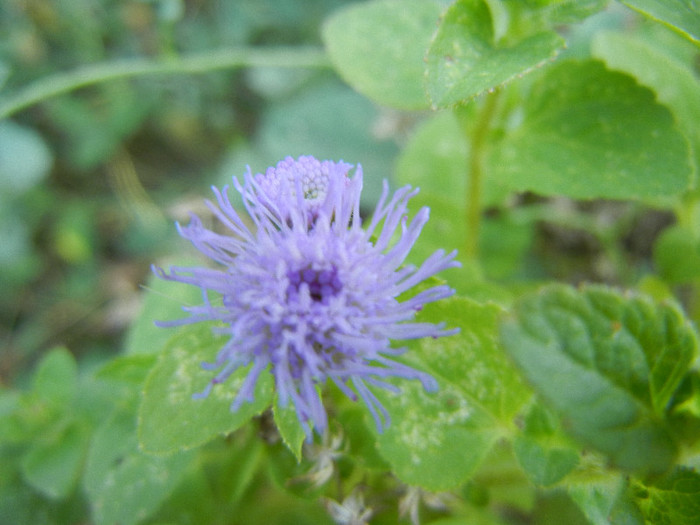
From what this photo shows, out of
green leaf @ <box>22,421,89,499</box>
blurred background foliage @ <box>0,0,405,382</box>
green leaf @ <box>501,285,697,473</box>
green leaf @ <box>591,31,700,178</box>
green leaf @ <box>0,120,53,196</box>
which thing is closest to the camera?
green leaf @ <box>501,285,697,473</box>

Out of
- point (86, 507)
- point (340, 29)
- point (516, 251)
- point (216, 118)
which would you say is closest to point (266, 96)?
point (216, 118)

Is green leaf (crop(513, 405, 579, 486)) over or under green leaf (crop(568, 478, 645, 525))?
over

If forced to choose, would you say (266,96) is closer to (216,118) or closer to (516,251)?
(216,118)

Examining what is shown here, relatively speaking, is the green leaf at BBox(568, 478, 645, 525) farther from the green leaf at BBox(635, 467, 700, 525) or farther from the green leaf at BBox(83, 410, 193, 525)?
the green leaf at BBox(83, 410, 193, 525)

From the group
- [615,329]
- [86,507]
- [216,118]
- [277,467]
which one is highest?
[216,118]

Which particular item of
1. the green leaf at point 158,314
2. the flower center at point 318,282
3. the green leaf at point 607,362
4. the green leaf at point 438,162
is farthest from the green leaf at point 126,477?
the green leaf at point 438,162

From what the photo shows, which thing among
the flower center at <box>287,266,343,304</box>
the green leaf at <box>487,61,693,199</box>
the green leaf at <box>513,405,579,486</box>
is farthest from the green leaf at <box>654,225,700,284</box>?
the flower center at <box>287,266,343,304</box>

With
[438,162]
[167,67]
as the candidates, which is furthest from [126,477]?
[438,162]
